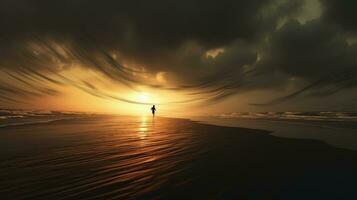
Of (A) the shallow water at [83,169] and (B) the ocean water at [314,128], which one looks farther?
(B) the ocean water at [314,128]

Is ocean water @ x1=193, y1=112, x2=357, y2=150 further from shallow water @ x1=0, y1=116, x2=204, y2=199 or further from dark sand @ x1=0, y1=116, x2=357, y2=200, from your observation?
shallow water @ x1=0, y1=116, x2=204, y2=199

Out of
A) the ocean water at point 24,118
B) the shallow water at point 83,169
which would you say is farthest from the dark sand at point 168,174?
the ocean water at point 24,118

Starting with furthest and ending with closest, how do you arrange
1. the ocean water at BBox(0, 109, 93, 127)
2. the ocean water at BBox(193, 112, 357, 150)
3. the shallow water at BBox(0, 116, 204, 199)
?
the ocean water at BBox(0, 109, 93, 127)
the ocean water at BBox(193, 112, 357, 150)
the shallow water at BBox(0, 116, 204, 199)

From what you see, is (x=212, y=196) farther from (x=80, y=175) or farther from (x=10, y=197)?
(x=10, y=197)

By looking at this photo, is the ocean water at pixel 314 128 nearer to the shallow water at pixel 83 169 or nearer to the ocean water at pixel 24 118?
the shallow water at pixel 83 169

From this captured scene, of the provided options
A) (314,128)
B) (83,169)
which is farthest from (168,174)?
(314,128)

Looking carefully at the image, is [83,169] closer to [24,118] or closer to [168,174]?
[168,174]

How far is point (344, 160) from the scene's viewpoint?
785cm

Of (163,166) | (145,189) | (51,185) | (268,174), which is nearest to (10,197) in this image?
(51,185)

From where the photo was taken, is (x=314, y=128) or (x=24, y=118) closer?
(x=314, y=128)

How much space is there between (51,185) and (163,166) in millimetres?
3085

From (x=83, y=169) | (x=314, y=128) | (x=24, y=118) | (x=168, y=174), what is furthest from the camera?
(x=24, y=118)

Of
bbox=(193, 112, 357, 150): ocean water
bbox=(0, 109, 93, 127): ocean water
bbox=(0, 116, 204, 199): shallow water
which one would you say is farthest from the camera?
bbox=(0, 109, 93, 127): ocean water

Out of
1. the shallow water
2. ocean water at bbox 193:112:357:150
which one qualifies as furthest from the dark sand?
ocean water at bbox 193:112:357:150
